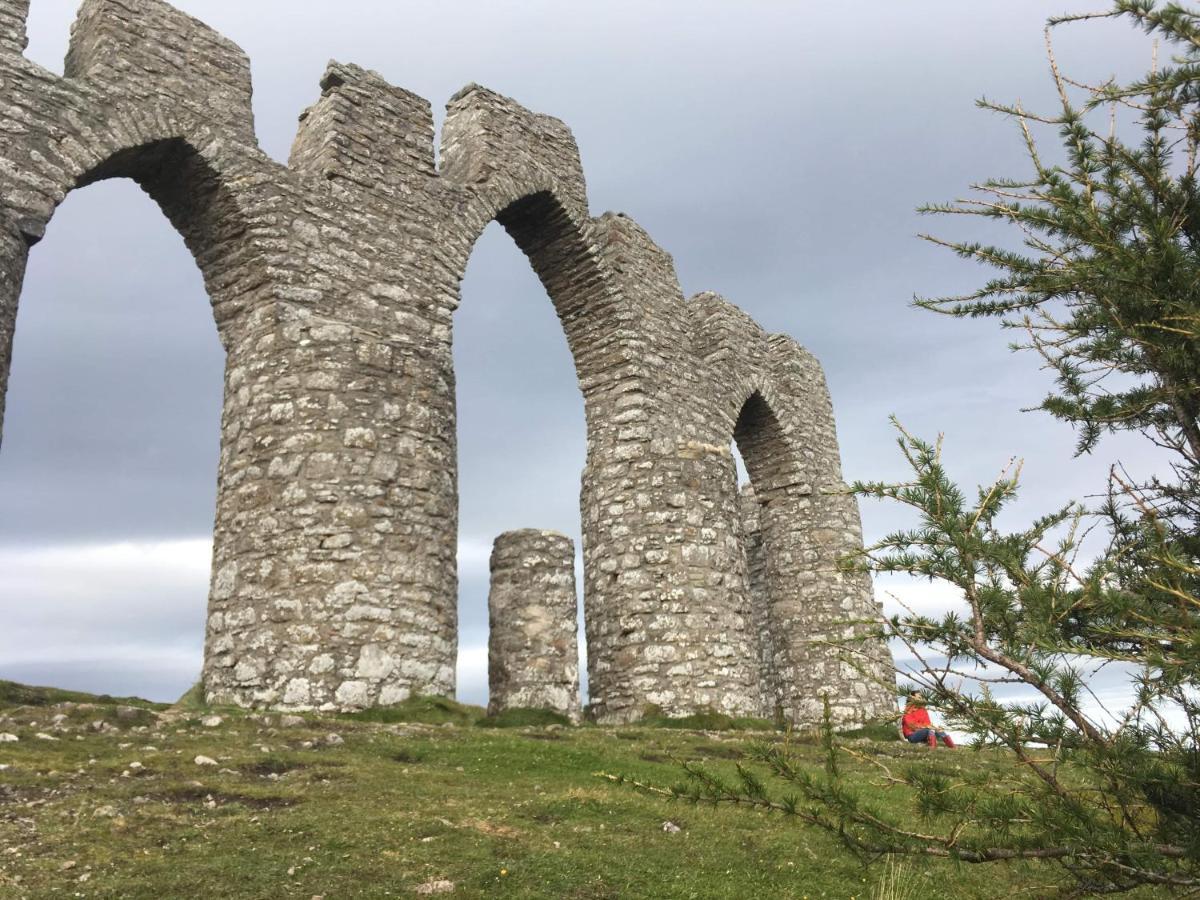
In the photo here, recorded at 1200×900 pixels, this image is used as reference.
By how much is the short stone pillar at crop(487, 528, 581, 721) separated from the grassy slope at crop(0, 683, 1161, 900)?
2.46 meters

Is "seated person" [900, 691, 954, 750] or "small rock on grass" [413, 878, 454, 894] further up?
"seated person" [900, 691, 954, 750]

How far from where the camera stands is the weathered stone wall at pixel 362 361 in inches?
340

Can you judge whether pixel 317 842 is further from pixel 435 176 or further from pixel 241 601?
pixel 435 176

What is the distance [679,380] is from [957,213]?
9806mm

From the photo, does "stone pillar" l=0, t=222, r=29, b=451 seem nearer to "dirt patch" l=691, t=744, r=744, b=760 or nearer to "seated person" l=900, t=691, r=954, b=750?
"dirt patch" l=691, t=744, r=744, b=760

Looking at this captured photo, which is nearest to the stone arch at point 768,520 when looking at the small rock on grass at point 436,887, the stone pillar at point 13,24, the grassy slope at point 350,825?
the grassy slope at point 350,825

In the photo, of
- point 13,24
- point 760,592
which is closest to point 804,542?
point 760,592

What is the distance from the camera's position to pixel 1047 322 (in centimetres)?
413

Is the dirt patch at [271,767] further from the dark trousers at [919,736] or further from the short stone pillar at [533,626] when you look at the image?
the dark trousers at [919,736]

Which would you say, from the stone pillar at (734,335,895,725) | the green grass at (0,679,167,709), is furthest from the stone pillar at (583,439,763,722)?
the green grass at (0,679,167,709)

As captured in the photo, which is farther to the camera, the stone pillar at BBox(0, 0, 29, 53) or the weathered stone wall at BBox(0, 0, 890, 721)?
the weathered stone wall at BBox(0, 0, 890, 721)

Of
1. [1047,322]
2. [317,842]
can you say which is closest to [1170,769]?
[1047,322]

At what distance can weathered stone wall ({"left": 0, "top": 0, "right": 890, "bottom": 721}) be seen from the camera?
8641mm

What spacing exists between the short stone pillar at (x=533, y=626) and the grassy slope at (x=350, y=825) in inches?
96.7
